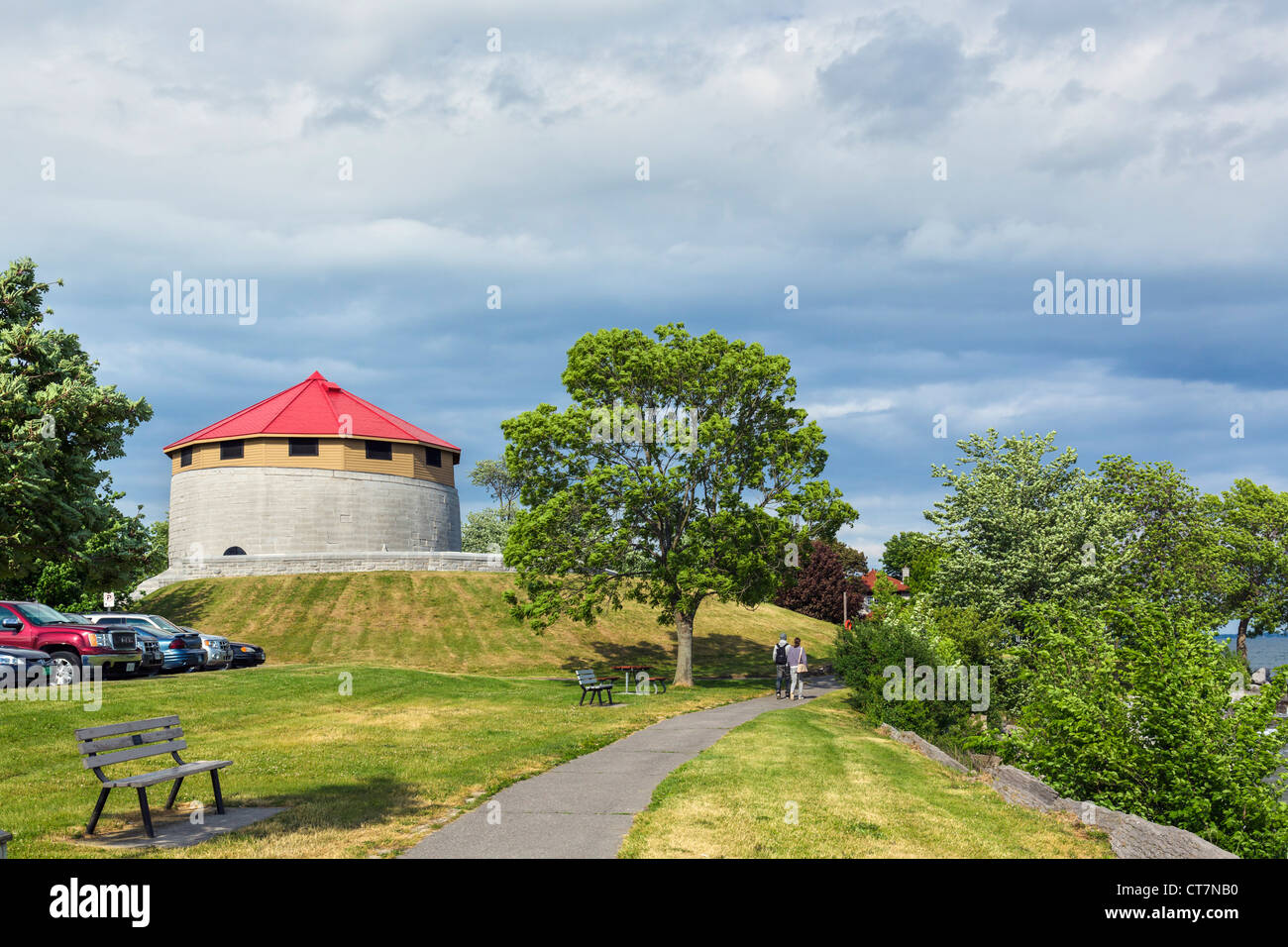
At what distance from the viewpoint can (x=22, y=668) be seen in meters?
19.8

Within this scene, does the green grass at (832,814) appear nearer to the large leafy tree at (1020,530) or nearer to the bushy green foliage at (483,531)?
the large leafy tree at (1020,530)

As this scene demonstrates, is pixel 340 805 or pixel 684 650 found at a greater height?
pixel 340 805

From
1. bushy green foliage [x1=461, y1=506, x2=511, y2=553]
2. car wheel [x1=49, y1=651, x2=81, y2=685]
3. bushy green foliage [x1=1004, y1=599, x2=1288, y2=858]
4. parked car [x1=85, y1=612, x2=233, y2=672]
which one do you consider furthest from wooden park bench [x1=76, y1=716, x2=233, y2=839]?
bushy green foliage [x1=461, y1=506, x2=511, y2=553]

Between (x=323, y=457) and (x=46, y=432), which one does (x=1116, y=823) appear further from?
(x=323, y=457)

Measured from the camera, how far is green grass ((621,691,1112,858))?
863 cm

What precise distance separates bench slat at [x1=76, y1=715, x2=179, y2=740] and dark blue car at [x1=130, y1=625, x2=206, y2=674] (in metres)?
18.5

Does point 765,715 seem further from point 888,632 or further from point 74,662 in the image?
point 74,662

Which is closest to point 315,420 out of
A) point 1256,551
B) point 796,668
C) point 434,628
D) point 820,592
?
point 434,628

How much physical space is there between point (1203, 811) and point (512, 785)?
894cm

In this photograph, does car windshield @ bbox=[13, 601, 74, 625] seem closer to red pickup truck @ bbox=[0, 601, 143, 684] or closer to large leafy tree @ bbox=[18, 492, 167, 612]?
red pickup truck @ bbox=[0, 601, 143, 684]

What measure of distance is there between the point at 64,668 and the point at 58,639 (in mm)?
1009

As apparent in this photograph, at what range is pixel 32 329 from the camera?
9789 millimetres

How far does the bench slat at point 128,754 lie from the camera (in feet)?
28.5
